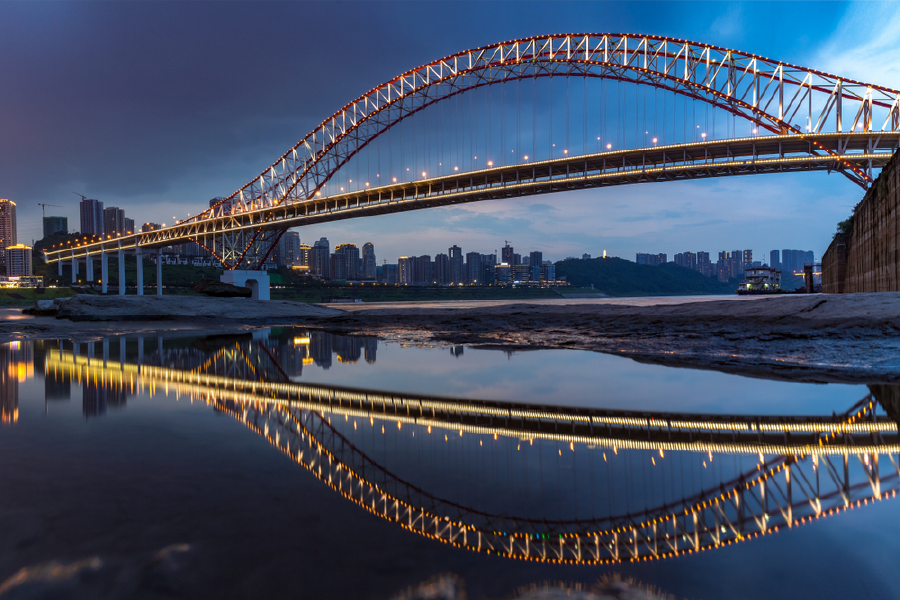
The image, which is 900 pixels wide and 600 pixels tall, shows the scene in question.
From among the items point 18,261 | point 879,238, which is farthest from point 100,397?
point 18,261

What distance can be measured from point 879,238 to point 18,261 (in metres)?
152

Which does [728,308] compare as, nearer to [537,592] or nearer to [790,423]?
[790,423]

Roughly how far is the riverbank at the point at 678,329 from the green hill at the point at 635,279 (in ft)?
388

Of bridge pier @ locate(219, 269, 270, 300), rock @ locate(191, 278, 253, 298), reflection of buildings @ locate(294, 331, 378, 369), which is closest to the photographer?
reflection of buildings @ locate(294, 331, 378, 369)

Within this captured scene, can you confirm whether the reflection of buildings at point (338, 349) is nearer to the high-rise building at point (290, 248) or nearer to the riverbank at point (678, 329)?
the riverbank at point (678, 329)

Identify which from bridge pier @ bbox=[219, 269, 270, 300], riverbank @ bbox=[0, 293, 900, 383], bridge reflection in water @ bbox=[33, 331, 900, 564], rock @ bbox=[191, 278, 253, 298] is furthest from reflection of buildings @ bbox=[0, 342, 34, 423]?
bridge pier @ bbox=[219, 269, 270, 300]

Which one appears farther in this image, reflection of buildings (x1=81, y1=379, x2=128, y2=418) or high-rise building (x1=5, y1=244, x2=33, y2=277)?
high-rise building (x1=5, y1=244, x2=33, y2=277)

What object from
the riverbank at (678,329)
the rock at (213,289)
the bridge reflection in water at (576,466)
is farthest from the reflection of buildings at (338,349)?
the rock at (213,289)

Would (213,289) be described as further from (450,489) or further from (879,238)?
(879,238)

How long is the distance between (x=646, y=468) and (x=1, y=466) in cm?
433

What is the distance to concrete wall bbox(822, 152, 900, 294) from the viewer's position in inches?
470

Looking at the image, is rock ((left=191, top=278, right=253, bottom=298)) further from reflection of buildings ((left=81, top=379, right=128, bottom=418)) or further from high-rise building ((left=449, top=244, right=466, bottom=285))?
high-rise building ((left=449, top=244, right=466, bottom=285))

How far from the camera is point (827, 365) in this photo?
21.7ft

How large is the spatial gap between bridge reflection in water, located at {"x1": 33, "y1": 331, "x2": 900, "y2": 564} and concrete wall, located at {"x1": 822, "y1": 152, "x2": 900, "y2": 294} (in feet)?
34.0
